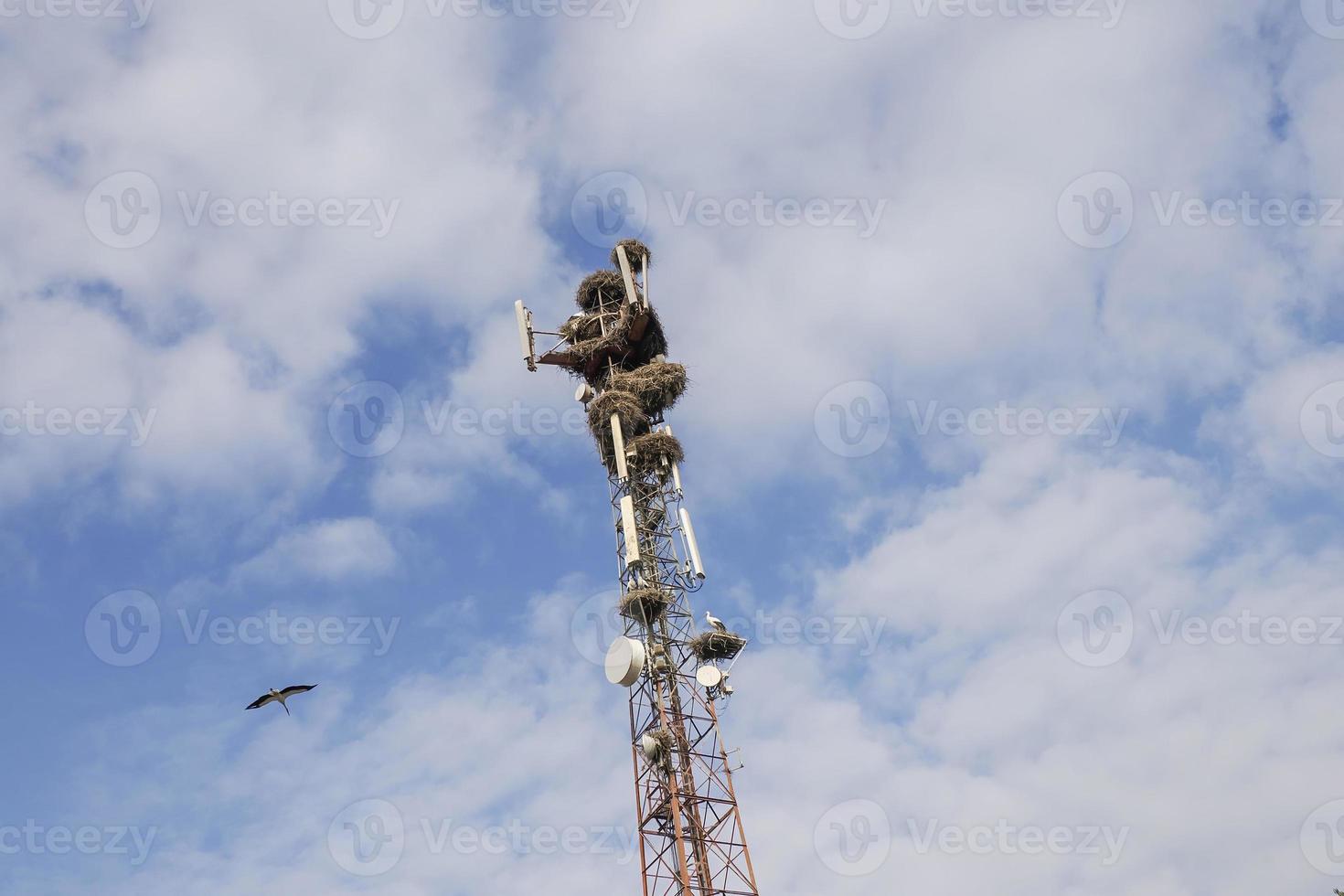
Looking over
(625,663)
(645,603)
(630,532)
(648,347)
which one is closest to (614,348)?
(648,347)

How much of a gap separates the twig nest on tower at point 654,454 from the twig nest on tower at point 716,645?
747 centimetres

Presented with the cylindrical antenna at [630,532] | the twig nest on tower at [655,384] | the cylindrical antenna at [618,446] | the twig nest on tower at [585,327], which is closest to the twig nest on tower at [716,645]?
the cylindrical antenna at [630,532]

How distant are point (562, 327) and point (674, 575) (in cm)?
1297

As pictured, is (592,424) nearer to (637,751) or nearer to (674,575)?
(674,575)

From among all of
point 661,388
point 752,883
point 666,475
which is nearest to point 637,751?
point 752,883

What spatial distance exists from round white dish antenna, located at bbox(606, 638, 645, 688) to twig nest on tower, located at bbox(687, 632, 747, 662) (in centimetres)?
244

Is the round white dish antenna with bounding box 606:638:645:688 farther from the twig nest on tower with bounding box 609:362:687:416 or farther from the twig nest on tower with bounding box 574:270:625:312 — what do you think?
the twig nest on tower with bounding box 574:270:625:312

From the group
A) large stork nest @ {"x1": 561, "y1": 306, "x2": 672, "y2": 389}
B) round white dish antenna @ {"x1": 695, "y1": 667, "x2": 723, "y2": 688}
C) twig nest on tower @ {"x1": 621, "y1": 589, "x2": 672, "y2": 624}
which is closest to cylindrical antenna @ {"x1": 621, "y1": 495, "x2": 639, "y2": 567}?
twig nest on tower @ {"x1": 621, "y1": 589, "x2": 672, "y2": 624}

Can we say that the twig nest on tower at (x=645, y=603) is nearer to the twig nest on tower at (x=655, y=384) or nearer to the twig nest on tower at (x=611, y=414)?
the twig nest on tower at (x=611, y=414)

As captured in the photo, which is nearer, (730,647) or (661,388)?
(730,647)

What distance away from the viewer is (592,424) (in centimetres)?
4706

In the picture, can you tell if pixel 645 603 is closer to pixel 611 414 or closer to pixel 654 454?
pixel 654 454

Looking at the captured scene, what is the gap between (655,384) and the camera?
46938mm

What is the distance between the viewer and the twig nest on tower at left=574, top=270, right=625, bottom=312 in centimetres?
5041
